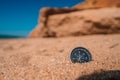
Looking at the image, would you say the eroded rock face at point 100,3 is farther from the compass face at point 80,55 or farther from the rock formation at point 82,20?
the compass face at point 80,55

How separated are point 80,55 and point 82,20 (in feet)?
21.8

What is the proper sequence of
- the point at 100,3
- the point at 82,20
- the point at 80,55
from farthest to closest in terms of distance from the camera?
the point at 100,3, the point at 82,20, the point at 80,55

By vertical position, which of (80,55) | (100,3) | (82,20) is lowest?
(80,55)

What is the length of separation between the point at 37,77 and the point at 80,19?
7707mm

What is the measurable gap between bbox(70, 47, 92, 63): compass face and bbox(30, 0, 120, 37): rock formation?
571 cm

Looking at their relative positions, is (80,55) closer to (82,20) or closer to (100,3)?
(82,20)

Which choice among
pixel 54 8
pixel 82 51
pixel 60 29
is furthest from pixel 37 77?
pixel 54 8

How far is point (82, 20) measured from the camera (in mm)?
11742

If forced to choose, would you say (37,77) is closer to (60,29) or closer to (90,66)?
(90,66)

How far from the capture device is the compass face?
206 inches

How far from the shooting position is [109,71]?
15.0 ft

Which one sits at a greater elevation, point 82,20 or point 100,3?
point 100,3

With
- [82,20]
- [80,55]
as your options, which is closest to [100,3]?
[82,20]

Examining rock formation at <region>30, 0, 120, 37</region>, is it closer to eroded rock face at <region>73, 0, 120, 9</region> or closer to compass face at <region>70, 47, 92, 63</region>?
eroded rock face at <region>73, 0, 120, 9</region>
